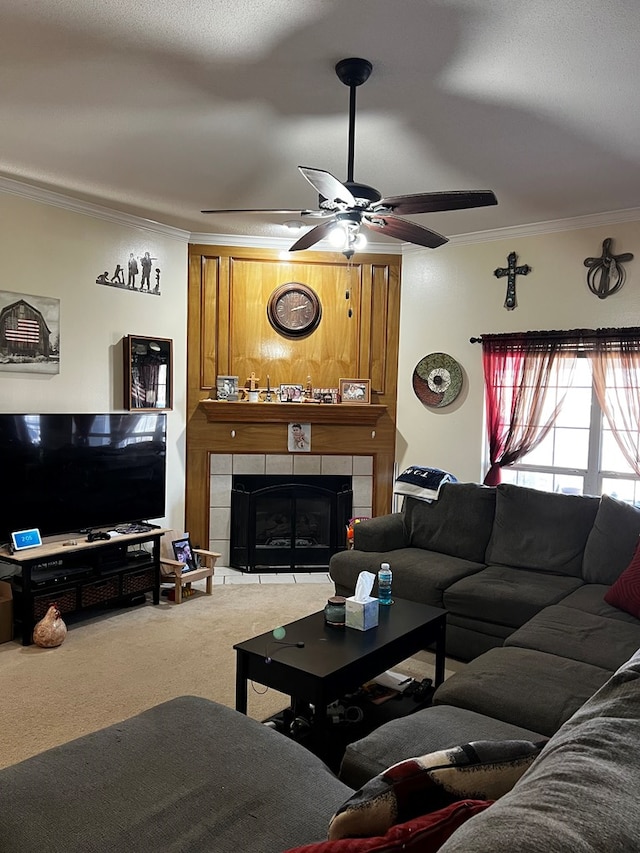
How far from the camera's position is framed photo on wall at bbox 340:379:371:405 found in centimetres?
579

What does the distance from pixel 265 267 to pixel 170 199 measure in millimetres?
1254

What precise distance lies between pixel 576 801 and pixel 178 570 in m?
4.17

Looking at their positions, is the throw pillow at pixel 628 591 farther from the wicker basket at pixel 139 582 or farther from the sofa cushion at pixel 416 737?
the wicker basket at pixel 139 582

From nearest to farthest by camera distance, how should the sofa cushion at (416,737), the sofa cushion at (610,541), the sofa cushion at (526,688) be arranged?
the sofa cushion at (416,737) < the sofa cushion at (526,688) < the sofa cushion at (610,541)

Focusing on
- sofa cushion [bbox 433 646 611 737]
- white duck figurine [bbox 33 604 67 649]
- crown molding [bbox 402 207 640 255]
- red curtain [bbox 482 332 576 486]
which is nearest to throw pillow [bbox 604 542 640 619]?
sofa cushion [bbox 433 646 611 737]

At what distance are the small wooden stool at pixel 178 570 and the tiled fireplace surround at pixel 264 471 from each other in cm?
53

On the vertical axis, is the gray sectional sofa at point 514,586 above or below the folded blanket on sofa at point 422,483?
below

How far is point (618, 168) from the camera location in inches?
150

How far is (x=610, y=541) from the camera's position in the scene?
3.76m

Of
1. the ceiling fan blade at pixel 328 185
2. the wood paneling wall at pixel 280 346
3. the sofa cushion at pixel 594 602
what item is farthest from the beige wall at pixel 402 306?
the ceiling fan blade at pixel 328 185

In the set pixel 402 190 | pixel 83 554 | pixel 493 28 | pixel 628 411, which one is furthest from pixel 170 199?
pixel 628 411

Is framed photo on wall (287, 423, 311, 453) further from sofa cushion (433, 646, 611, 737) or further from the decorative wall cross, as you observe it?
sofa cushion (433, 646, 611, 737)

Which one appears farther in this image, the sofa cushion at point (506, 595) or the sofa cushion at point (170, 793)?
the sofa cushion at point (506, 595)

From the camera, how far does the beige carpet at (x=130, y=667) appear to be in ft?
10.0
